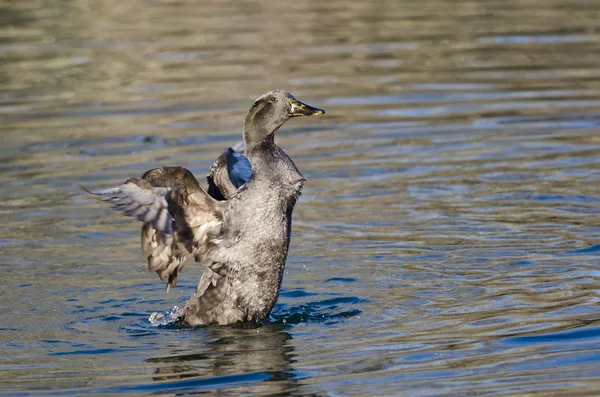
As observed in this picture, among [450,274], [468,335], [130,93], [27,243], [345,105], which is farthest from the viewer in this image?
[130,93]

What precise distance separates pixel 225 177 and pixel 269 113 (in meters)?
0.89

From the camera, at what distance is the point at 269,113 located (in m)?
8.76

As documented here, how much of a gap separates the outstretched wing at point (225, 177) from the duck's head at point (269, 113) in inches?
28.0

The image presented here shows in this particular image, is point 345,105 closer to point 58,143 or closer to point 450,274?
point 58,143

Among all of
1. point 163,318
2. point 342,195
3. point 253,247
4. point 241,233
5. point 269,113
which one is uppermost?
point 269,113

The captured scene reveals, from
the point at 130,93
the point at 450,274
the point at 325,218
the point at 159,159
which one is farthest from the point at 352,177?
the point at 130,93

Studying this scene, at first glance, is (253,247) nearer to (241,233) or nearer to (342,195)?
(241,233)

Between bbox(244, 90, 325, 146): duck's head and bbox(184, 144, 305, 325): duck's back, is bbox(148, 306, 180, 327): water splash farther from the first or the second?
bbox(244, 90, 325, 146): duck's head

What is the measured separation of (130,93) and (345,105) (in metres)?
3.62

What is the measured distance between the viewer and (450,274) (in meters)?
9.44

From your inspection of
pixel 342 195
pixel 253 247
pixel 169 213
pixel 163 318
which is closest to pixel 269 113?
pixel 253 247

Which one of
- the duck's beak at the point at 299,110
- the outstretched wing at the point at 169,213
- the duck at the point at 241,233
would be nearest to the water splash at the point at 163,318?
the duck at the point at 241,233

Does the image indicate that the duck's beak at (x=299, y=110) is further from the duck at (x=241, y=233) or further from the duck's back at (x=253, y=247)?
the duck's back at (x=253, y=247)

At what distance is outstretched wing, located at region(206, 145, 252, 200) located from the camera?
9375 millimetres
